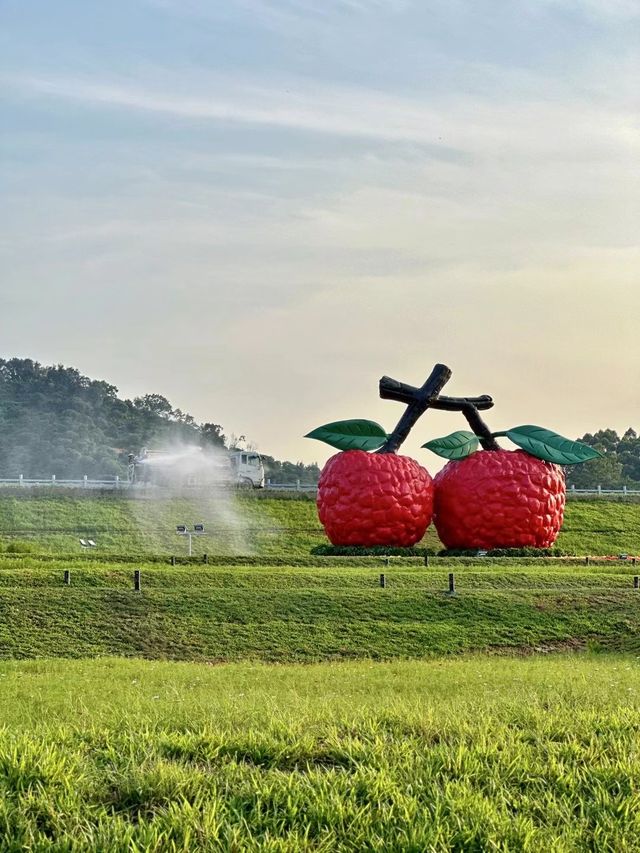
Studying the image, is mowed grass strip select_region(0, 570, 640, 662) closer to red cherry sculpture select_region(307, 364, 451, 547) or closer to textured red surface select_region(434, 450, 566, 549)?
red cherry sculpture select_region(307, 364, 451, 547)

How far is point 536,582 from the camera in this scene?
23500mm

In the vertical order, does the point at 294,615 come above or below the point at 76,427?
below

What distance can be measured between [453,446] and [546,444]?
2.88 metres

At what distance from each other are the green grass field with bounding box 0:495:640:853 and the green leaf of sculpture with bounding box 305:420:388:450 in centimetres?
410

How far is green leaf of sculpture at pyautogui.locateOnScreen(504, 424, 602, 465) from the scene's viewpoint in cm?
3112

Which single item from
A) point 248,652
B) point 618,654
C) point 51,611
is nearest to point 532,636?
point 618,654

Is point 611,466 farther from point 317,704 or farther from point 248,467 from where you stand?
→ point 317,704

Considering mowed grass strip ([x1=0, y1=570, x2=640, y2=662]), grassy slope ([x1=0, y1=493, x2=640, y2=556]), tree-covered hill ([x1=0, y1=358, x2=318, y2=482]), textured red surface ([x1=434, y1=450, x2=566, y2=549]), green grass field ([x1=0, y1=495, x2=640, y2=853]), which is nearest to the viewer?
green grass field ([x1=0, y1=495, x2=640, y2=853])

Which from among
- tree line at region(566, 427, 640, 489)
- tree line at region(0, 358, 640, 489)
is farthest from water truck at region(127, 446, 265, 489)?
tree line at region(566, 427, 640, 489)

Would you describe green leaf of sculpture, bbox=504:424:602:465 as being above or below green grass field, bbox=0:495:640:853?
above

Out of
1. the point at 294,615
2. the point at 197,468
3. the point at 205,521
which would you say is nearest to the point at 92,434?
the point at 197,468

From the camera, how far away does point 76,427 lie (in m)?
70.6

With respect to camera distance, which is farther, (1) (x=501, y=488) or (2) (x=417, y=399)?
(2) (x=417, y=399)

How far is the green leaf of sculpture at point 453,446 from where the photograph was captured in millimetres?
30406
